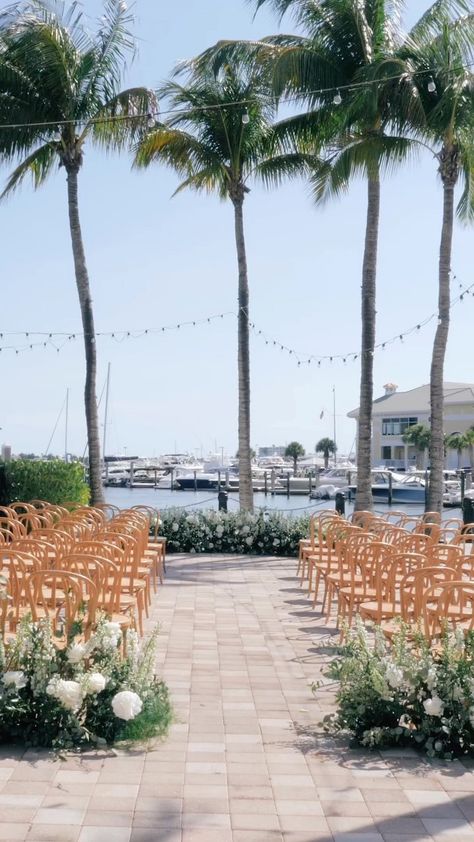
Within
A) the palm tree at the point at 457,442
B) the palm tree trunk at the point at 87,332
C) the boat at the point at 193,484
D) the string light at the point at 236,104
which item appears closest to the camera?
the string light at the point at 236,104

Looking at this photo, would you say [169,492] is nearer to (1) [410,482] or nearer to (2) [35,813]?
(1) [410,482]

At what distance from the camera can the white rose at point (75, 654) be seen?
Result: 5.33 meters

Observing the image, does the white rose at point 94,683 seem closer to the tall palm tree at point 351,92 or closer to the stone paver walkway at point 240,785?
the stone paver walkway at point 240,785

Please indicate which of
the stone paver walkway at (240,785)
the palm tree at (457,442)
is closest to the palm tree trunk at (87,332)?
the stone paver walkway at (240,785)

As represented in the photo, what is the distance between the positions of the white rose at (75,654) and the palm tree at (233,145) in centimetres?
1279

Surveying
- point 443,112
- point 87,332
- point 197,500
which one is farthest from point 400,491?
point 443,112

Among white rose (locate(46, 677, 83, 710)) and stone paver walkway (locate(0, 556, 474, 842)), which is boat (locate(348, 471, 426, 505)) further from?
white rose (locate(46, 677, 83, 710))

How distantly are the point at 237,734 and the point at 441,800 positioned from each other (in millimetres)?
1477

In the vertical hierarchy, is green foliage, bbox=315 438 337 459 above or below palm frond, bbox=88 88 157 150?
below

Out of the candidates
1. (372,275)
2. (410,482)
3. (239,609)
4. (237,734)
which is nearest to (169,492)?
(410,482)

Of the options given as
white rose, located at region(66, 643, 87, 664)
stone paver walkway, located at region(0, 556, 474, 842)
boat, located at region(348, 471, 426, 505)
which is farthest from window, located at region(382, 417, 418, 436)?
white rose, located at region(66, 643, 87, 664)

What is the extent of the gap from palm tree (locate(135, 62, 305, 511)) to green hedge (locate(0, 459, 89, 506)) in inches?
A: 131

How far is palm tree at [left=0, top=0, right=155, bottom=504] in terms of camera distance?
16.5 meters

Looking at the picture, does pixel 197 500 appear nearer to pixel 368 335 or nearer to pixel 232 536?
pixel 368 335
